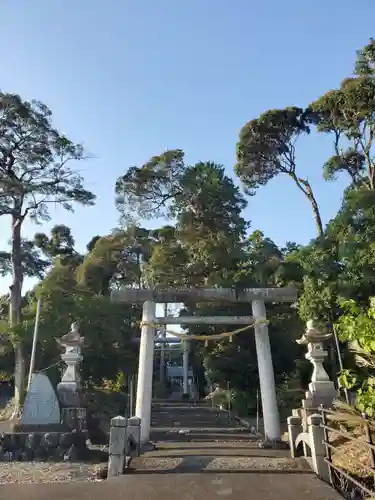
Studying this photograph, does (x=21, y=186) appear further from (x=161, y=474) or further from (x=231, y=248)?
(x=161, y=474)

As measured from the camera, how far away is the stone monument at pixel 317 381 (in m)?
8.73

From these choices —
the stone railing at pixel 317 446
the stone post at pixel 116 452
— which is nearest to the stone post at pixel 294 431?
the stone railing at pixel 317 446

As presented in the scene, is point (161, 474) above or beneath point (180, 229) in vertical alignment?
beneath

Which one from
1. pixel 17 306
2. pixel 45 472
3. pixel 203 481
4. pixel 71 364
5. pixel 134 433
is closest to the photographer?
pixel 203 481

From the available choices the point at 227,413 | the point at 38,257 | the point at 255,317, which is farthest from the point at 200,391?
the point at 255,317

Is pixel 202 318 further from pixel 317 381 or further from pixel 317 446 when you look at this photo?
pixel 317 446

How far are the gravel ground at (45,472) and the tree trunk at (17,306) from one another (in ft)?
19.8

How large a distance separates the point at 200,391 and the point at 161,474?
27.9 metres

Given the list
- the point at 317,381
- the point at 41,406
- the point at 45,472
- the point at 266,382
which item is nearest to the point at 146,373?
the point at 266,382

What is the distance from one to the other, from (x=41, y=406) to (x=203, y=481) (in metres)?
6.67

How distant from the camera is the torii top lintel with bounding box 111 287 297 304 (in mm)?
10469

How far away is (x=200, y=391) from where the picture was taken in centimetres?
3325

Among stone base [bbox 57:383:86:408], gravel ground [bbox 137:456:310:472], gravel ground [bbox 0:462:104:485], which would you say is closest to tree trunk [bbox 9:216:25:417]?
gravel ground [bbox 0:462:104:485]

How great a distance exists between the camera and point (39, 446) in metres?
10.6
